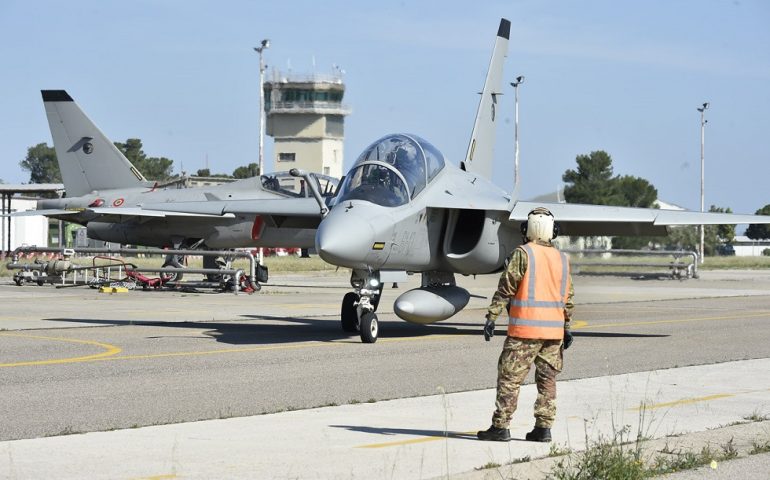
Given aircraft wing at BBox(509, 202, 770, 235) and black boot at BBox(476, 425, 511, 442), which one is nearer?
black boot at BBox(476, 425, 511, 442)

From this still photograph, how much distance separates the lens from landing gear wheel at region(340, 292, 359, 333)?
18.2 m

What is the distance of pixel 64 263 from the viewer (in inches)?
1305

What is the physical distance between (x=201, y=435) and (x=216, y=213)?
1319cm

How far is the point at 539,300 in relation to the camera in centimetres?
852

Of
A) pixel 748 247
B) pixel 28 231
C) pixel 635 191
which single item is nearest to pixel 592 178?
pixel 635 191

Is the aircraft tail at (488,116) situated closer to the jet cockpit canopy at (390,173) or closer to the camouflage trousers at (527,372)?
the jet cockpit canopy at (390,173)

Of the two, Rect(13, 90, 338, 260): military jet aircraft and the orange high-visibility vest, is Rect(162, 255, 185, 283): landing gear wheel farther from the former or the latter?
the orange high-visibility vest

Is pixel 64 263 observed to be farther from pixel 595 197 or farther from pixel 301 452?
pixel 595 197

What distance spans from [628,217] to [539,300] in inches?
431

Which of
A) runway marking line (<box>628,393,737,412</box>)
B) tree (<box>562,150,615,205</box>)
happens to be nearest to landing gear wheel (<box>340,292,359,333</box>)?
runway marking line (<box>628,393,737,412</box>)

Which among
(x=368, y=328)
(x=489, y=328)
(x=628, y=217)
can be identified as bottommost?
(x=368, y=328)

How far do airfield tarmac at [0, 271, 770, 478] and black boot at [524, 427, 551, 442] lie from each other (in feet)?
2.30

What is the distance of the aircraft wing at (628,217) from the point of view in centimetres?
1877

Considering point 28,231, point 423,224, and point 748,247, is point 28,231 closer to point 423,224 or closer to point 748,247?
point 423,224
